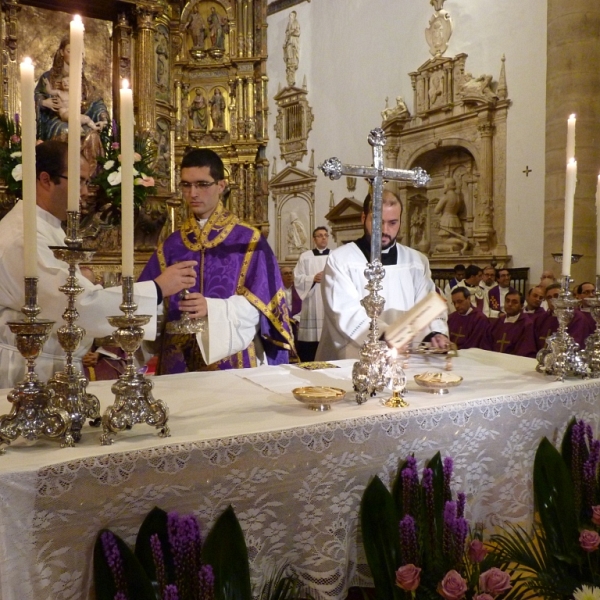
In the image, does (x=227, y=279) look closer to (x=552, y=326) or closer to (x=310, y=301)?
(x=552, y=326)

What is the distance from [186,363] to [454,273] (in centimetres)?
918

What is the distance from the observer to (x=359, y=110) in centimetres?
1411

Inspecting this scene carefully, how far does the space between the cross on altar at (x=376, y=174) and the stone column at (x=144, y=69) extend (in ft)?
24.7

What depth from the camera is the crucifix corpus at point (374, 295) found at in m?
2.08

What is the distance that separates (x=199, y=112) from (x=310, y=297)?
892cm

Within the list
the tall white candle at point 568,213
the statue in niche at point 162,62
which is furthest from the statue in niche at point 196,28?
the tall white candle at point 568,213

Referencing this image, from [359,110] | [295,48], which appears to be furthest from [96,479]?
[295,48]

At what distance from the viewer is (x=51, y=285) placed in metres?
2.08

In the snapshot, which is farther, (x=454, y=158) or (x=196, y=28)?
(x=196, y=28)

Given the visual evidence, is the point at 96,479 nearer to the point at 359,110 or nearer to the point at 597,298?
the point at 597,298

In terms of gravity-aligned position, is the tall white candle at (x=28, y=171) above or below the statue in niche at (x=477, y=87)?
below

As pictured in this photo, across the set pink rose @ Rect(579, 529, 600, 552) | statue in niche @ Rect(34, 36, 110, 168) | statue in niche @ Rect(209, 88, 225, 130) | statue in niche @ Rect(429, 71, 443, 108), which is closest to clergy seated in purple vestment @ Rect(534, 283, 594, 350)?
pink rose @ Rect(579, 529, 600, 552)

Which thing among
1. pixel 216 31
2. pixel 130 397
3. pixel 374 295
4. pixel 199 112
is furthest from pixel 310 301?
pixel 216 31

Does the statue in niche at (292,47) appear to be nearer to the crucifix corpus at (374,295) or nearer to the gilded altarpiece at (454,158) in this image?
the gilded altarpiece at (454,158)
